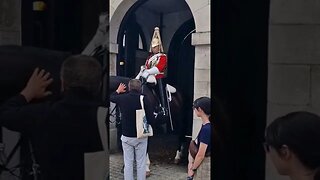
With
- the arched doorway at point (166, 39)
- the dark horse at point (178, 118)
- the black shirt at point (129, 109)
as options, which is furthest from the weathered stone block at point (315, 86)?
the arched doorway at point (166, 39)

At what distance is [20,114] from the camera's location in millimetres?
1308

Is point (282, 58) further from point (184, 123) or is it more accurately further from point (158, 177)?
point (184, 123)

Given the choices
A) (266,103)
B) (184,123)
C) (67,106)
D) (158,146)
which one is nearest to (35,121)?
(67,106)

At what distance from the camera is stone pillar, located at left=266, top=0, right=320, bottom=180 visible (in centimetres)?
120

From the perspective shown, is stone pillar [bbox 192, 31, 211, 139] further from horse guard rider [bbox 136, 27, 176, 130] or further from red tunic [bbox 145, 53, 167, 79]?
red tunic [bbox 145, 53, 167, 79]

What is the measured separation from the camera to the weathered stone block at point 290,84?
1211mm

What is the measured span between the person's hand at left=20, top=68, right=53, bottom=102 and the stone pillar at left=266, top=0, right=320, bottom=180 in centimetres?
74

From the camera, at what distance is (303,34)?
47.4 inches

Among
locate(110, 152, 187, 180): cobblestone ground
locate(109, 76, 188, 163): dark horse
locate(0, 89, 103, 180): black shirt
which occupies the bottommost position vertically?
locate(110, 152, 187, 180): cobblestone ground

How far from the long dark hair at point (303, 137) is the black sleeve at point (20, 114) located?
2.59ft

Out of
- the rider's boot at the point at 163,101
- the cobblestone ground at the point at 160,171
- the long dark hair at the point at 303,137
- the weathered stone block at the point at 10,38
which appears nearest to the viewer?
the long dark hair at the point at 303,137

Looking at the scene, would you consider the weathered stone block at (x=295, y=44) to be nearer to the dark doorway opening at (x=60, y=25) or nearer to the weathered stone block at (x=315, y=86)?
the weathered stone block at (x=315, y=86)

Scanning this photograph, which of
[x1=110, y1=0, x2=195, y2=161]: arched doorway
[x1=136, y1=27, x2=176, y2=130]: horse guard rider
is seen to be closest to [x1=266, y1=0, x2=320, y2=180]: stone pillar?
[x1=136, y1=27, x2=176, y2=130]: horse guard rider

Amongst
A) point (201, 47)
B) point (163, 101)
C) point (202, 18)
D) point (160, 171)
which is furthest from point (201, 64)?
point (160, 171)
